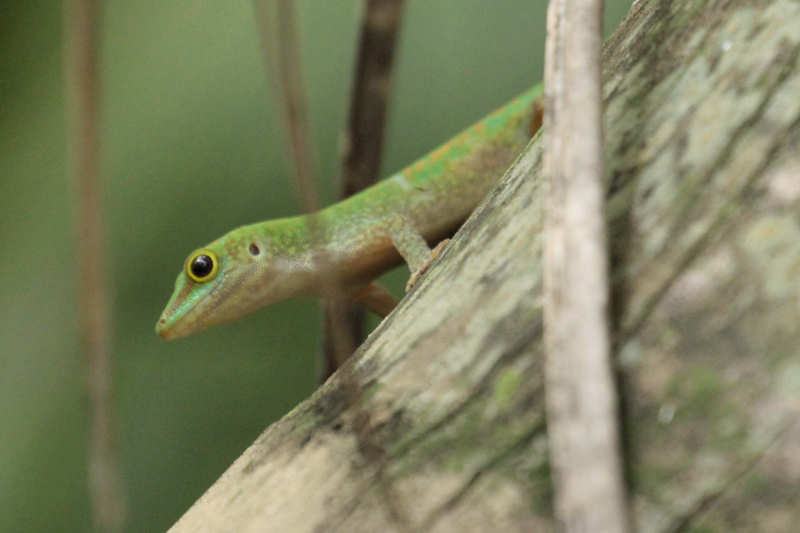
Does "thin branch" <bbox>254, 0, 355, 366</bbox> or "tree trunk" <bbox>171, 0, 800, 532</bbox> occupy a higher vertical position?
"thin branch" <bbox>254, 0, 355, 366</bbox>

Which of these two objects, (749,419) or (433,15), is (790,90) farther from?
(433,15)

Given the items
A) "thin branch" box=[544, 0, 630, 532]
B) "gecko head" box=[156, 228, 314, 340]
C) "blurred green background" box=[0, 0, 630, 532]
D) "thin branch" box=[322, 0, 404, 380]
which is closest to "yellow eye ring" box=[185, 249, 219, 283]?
"gecko head" box=[156, 228, 314, 340]

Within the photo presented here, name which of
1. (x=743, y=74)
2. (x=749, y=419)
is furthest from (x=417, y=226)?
(x=749, y=419)

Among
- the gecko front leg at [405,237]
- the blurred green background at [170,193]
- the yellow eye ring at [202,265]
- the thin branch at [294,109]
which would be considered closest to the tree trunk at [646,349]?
the thin branch at [294,109]

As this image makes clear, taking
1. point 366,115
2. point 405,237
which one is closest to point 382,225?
point 405,237

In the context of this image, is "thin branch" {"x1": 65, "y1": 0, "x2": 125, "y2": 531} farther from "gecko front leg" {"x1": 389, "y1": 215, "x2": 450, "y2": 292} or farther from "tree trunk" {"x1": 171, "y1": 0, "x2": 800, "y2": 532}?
"gecko front leg" {"x1": 389, "y1": 215, "x2": 450, "y2": 292}
